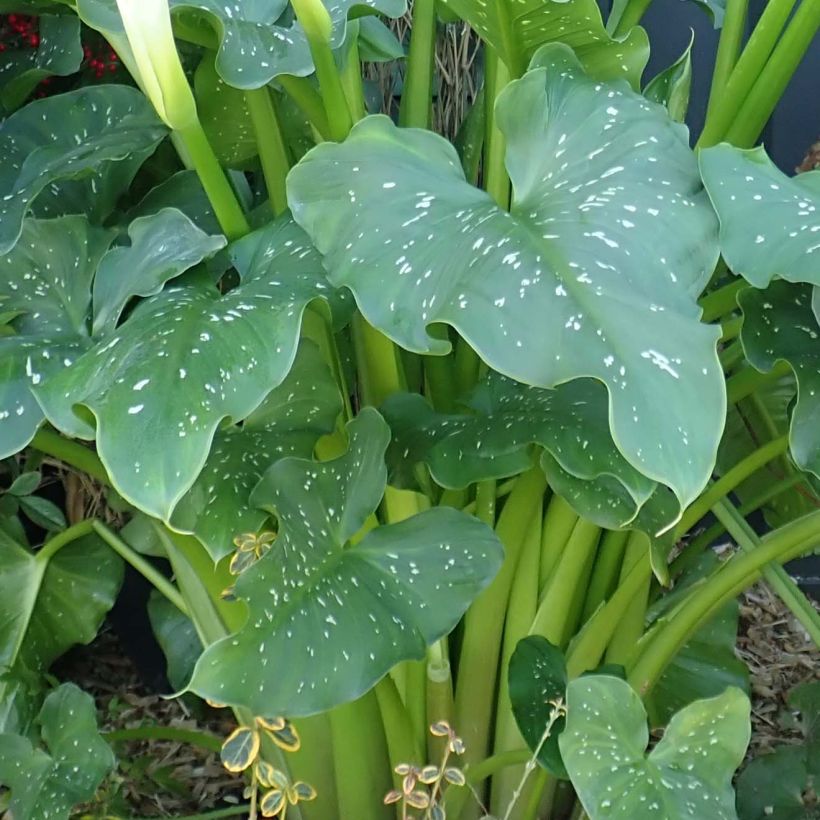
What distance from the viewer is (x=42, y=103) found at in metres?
0.90

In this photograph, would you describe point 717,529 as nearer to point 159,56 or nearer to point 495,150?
point 495,150

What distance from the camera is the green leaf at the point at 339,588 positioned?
2.00 ft

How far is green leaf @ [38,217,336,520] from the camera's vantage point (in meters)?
0.51

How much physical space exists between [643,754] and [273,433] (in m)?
0.37

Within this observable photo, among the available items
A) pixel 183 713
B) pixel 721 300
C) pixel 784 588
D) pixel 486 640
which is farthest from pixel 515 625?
pixel 183 713

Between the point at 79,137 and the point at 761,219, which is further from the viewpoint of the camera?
the point at 79,137

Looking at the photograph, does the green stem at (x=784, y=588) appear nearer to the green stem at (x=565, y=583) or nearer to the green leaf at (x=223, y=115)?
the green stem at (x=565, y=583)

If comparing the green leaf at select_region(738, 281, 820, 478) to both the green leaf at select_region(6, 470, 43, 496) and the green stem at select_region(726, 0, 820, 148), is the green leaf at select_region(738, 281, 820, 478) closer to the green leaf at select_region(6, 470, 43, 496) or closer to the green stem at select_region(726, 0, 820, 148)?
the green stem at select_region(726, 0, 820, 148)

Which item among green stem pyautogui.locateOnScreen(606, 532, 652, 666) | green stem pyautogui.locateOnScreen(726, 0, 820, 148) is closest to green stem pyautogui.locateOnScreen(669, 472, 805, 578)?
green stem pyautogui.locateOnScreen(606, 532, 652, 666)

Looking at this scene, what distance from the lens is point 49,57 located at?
974 mm

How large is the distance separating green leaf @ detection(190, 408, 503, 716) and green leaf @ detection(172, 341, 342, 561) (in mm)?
48

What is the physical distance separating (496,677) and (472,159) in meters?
0.58

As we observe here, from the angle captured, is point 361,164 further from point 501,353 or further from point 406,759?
point 406,759

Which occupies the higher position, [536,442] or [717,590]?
[536,442]
